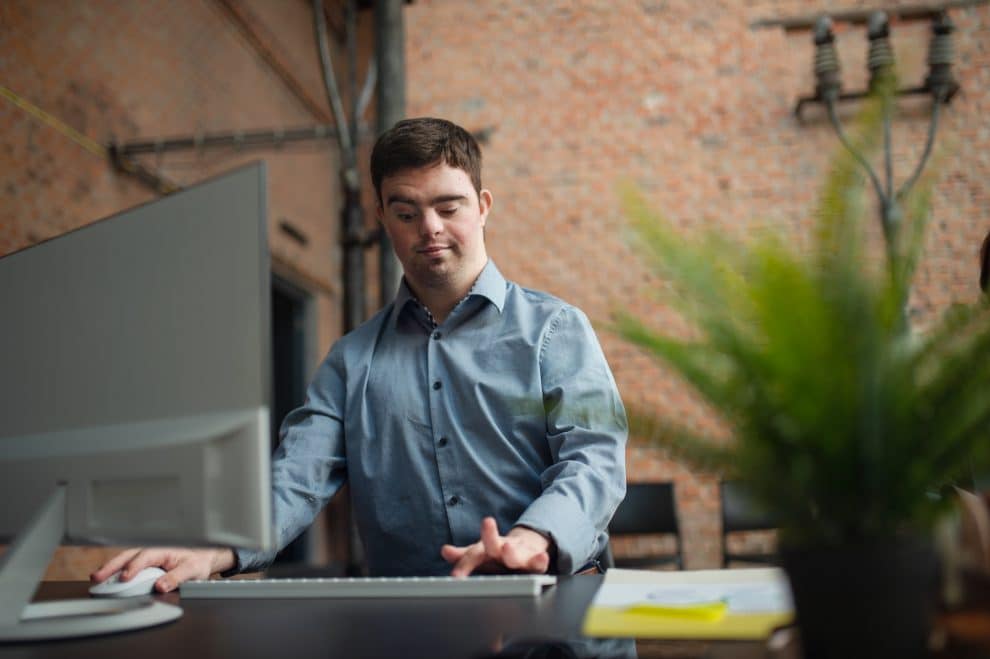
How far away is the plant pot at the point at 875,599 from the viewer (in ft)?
1.66

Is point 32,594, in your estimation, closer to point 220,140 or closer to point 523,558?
point 523,558

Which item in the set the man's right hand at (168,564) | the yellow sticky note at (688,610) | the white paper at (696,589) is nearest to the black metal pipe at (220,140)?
the man's right hand at (168,564)

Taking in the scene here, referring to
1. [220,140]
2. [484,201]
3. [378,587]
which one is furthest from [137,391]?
[220,140]

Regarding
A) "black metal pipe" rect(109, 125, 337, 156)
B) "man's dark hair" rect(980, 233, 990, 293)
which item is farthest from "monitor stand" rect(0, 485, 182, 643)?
"black metal pipe" rect(109, 125, 337, 156)

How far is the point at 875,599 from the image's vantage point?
0.51 m

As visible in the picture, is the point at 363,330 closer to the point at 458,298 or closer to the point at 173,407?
the point at 458,298

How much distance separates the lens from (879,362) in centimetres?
50

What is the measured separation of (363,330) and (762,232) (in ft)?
4.13

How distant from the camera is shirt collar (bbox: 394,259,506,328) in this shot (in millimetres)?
1626

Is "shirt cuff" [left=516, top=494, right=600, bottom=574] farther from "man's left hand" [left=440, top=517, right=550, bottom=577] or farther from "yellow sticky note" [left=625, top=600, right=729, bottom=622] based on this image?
"yellow sticky note" [left=625, top=600, right=729, bottom=622]

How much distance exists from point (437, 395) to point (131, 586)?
1.99ft

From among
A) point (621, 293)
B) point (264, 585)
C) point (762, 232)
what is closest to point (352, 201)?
point (621, 293)

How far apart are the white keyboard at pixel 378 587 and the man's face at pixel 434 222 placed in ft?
2.22

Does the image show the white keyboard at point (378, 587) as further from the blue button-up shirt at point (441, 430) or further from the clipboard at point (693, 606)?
the blue button-up shirt at point (441, 430)
